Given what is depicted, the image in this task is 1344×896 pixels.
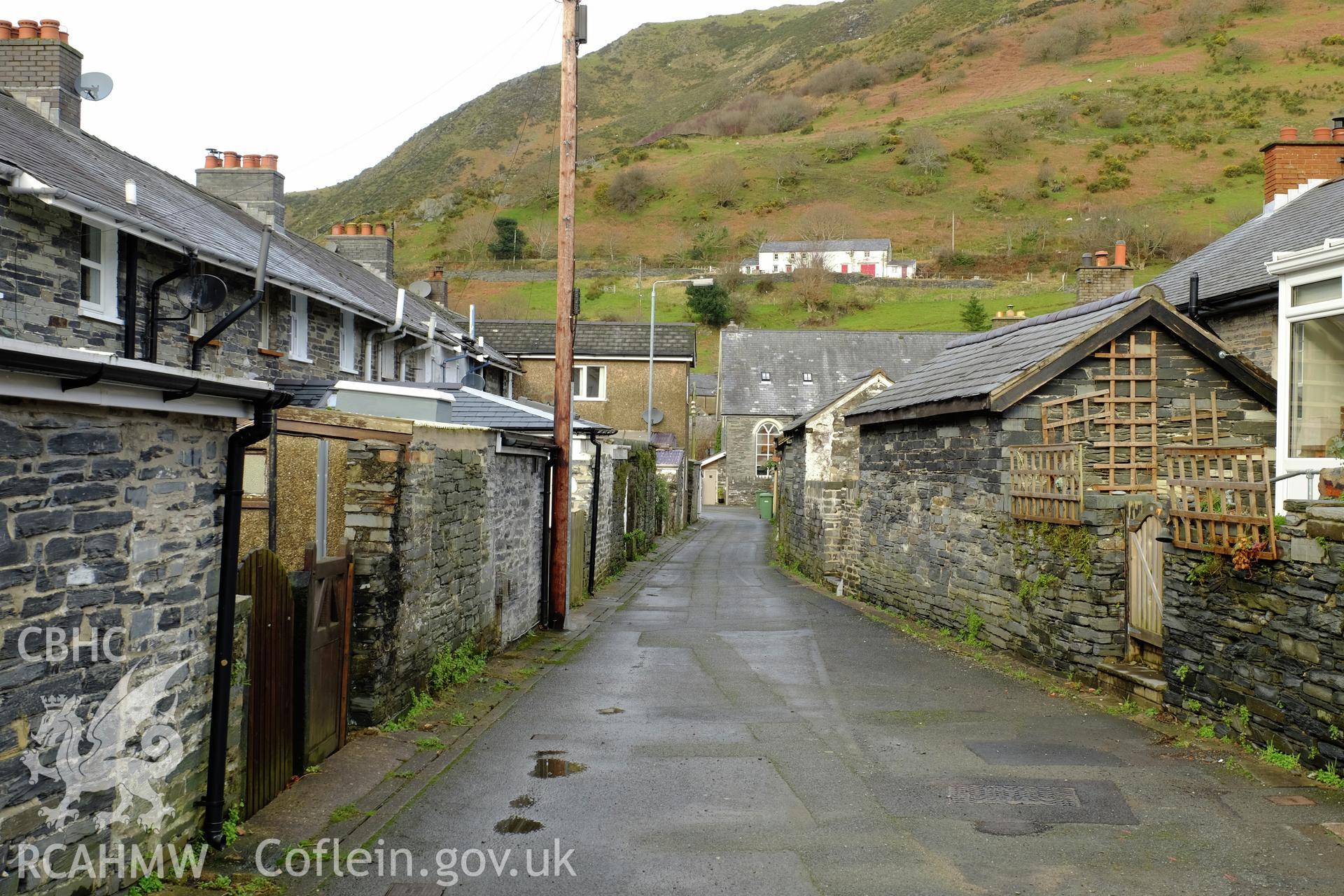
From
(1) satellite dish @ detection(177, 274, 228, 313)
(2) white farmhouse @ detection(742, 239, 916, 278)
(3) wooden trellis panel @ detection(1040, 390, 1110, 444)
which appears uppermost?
(2) white farmhouse @ detection(742, 239, 916, 278)

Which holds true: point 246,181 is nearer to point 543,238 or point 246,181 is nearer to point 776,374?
point 776,374

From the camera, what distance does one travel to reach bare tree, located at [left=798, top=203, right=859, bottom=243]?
3757 inches

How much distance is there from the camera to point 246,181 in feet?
76.2

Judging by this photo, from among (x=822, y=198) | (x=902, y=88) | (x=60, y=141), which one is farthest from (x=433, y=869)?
(x=902, y=88)

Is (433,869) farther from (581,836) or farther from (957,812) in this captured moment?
(957,812)

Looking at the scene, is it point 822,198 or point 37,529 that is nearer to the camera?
point 37,529

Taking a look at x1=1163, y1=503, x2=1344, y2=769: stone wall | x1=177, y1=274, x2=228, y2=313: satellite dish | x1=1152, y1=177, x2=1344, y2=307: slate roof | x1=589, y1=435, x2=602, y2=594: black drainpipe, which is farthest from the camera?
x1=589, y1=435, x2=602, y2=594: black drainpipe

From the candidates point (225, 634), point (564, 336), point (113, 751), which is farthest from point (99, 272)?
point (113, 751)

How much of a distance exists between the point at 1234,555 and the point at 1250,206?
78.5 meters

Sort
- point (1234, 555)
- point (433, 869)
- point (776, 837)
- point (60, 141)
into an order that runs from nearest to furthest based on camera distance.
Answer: point (433, 869), point (776, 837), point (1234, 555), point (60, 141)

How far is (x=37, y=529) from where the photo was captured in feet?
15.0

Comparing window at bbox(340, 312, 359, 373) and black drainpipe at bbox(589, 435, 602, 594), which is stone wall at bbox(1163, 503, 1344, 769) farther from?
window at bbox(340, 312, 359, 373)

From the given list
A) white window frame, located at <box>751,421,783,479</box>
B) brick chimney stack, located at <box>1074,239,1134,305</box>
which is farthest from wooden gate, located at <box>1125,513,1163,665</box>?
white window frame, located at <box>751,421,783,479</box>

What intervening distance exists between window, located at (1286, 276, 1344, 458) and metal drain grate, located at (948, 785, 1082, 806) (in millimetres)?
5242
